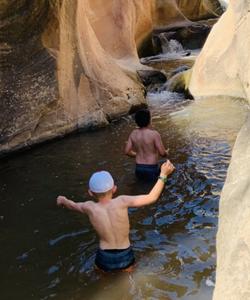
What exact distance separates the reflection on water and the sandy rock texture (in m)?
0.54

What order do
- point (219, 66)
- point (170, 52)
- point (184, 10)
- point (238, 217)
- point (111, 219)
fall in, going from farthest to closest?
point (184, 10) < point (170, 52) < point (219, 66) < point (111, 219) < point (238, 217)

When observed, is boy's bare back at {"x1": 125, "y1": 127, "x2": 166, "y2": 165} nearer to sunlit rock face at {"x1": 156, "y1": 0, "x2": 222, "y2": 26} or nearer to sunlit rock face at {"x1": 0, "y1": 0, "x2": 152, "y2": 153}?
sunlit rock face at {"x1": 0, "y1": 0, "x2": 152, "y2": 153}

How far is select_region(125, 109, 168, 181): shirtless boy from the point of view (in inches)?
298

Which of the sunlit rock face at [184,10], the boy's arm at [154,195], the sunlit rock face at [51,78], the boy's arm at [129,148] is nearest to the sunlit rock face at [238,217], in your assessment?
the boy's arm at [154,195]

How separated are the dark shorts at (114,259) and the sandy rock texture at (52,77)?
5.19 metres

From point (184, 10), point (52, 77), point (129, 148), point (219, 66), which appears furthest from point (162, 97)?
point (184, 10)

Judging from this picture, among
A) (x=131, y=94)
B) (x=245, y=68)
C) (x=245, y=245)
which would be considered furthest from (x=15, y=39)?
(x=245, y=245)

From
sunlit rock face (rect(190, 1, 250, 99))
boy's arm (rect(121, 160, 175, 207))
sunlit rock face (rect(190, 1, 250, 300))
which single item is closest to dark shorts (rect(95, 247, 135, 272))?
boy's arm (rect(121, 160, 175, 207))

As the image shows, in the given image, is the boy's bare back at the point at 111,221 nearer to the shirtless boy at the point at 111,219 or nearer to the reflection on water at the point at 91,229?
the shirtless boy at the point at 111,219

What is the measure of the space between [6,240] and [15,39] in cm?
480

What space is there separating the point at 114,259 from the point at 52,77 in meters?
6.17

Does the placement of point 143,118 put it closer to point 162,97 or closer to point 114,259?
point 114,259

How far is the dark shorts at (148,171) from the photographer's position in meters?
7.72

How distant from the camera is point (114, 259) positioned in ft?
17.0
